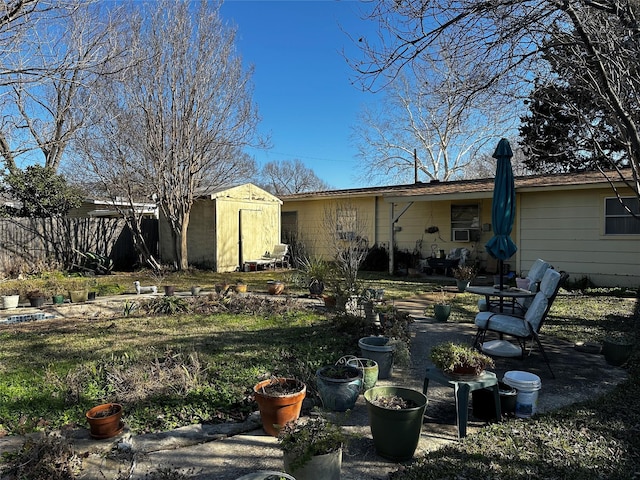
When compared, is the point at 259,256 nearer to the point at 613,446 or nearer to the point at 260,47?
the point at 260,47

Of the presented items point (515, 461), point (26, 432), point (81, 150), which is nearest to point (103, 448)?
point (26, 432)

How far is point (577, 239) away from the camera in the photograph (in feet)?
32.9

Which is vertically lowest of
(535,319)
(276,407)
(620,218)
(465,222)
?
(276,407)

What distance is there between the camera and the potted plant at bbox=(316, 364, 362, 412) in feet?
10.6

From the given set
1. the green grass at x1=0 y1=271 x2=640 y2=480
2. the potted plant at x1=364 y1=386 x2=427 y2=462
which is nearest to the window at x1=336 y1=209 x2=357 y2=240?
the green grass at x1=0 y1=271 x2=640 y2=480

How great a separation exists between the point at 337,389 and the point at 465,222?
10.6 meters

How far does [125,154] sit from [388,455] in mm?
11320

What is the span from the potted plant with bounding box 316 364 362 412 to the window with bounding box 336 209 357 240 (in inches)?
176

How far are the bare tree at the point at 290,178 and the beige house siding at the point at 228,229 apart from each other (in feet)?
92.3

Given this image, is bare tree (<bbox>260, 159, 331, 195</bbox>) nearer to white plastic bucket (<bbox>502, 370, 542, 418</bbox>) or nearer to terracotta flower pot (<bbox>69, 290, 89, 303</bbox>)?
terracotta flower pot (<bbox>69, 290, 89, 303</bbox>)

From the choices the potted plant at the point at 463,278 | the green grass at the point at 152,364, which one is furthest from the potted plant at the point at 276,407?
the potted plant at the point at 463,278

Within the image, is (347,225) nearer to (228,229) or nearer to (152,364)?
(228,229)

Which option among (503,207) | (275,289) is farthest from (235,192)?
(503,207)

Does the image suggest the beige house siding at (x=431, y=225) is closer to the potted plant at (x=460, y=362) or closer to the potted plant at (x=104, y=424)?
the potted plant at (x=460, y=362)
